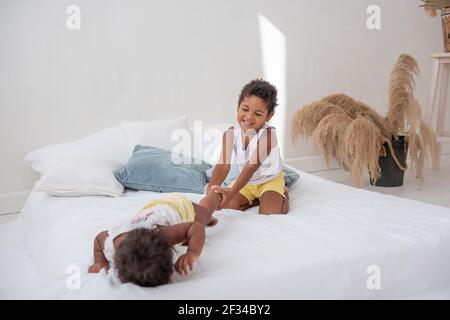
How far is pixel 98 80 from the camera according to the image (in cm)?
309

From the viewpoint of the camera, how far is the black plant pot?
3.59 meters

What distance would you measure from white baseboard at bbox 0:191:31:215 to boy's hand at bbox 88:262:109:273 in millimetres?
1612

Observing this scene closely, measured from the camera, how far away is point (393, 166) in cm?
360

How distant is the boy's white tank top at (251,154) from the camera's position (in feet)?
7.68

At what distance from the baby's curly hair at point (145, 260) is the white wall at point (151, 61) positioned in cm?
182

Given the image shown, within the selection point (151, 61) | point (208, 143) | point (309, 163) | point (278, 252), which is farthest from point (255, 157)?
point (309, 163)

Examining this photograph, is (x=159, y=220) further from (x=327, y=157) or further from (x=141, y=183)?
(x=327, y=157)

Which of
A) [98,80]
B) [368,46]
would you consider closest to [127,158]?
[98,80]

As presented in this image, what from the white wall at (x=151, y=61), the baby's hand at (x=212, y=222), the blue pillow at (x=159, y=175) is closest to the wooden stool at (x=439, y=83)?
the white wall at (x=151, y=61)

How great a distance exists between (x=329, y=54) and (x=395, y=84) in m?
0.63

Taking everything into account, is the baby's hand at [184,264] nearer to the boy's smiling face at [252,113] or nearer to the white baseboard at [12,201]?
the boy's smiling face at [252,113]

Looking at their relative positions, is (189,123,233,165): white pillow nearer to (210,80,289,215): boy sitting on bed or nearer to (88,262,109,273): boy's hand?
(210,80,289,215): boy sitting on bed

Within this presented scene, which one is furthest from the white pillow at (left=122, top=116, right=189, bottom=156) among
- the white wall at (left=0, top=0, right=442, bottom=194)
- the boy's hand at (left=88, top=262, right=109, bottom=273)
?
the boy's hand at (left=88, top=262, right=109, bottom=273)
